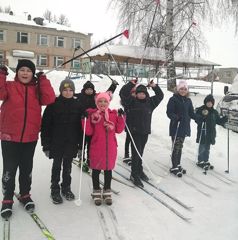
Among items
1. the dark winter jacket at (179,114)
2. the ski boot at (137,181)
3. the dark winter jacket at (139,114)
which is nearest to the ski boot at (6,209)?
the ski boot at (137,181)

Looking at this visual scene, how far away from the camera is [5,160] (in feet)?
14.2

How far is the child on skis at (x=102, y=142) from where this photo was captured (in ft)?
15.5

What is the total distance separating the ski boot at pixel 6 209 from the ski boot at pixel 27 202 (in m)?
0.21

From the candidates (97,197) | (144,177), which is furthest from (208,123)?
(97,197)

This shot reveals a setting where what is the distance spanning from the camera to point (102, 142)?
4.74 m

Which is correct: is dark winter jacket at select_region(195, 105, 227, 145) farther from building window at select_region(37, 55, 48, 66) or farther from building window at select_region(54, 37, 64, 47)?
building window at select_region(54, 37, 64, 47)

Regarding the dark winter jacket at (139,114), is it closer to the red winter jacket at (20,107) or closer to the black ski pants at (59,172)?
the black ski pants at (59,172)

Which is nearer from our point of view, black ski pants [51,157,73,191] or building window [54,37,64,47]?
black ski pants [51,157,73,191]

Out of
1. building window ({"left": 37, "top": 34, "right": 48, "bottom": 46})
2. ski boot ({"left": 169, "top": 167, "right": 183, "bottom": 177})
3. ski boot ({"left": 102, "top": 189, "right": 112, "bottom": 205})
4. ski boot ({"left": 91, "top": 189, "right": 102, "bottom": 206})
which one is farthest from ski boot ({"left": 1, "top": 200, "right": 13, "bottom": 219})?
building window ({"left": 37, "top": 34, "right": 48, "bottom": 46})

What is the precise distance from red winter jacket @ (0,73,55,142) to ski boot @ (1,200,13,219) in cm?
80

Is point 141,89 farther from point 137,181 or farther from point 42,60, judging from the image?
point 42,60

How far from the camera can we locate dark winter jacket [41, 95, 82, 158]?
4.62 meters

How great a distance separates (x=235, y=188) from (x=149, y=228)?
2363mm

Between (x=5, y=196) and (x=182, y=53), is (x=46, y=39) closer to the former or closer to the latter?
(x=182, y=53)
